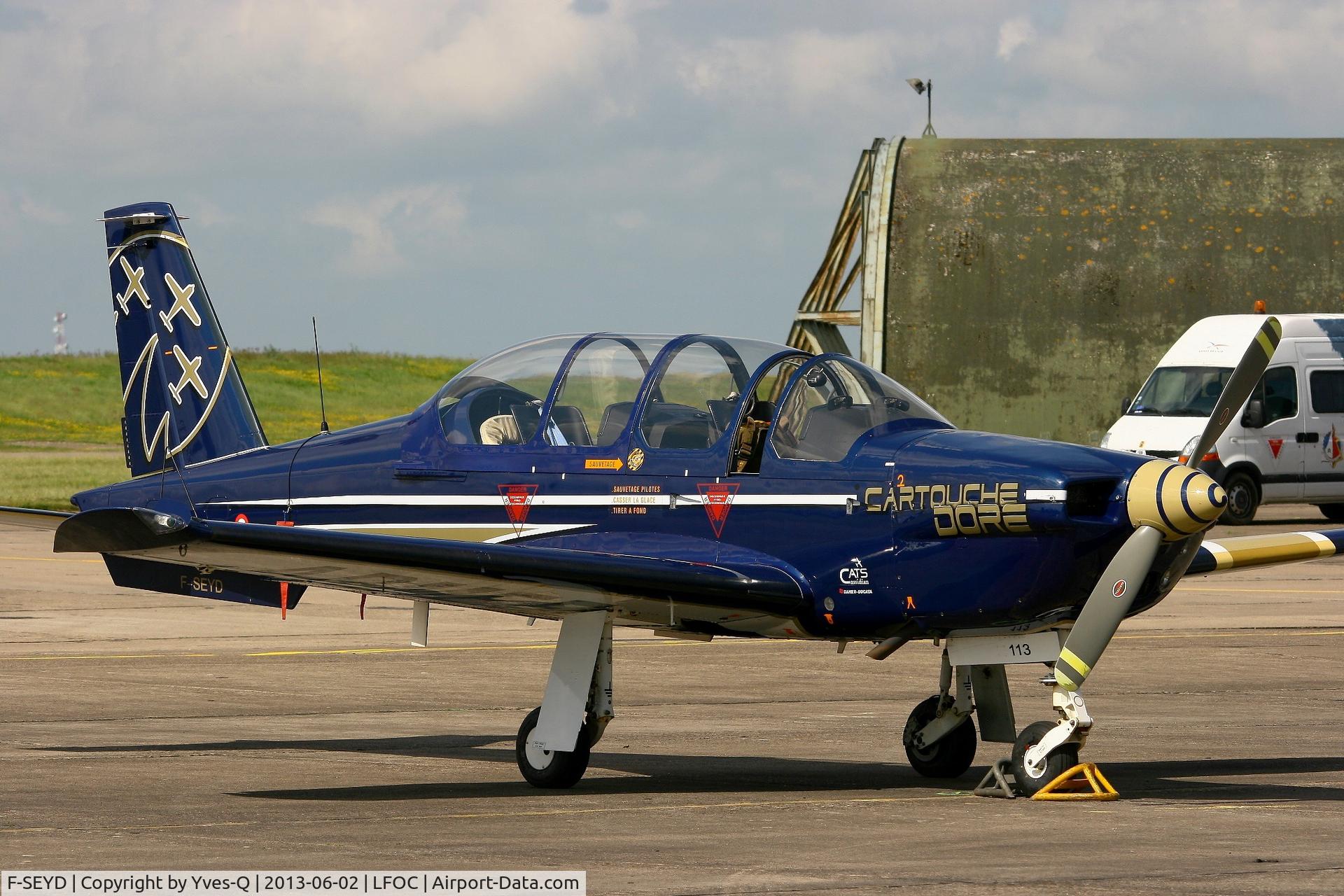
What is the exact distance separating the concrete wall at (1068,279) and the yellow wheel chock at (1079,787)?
21.0m

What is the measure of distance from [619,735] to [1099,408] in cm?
1981

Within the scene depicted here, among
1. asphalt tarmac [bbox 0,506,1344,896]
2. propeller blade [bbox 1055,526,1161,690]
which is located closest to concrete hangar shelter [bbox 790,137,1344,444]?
asphalt tarmac [bbox 0,506,1344,896]

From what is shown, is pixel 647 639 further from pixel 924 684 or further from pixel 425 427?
pixel 425 427

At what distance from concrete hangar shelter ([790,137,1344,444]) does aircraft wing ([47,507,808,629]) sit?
2069 centimetres

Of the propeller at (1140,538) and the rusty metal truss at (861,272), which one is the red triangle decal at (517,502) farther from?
the rusty metal truss at (861,272)

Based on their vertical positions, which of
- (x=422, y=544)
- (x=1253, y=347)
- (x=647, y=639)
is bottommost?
(x=647, y=639)

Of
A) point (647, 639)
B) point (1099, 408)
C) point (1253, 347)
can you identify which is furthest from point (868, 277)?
point (1253, 347)

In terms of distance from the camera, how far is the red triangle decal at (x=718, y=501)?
998 cm

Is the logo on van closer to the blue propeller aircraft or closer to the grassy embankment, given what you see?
the blue propeller aircraft

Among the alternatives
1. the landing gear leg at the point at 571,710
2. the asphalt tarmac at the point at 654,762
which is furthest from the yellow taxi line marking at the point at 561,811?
the landing gear leg at the point at 571,710

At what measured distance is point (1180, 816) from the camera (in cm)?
876

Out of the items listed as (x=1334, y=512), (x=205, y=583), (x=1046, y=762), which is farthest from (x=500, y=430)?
(x=1334, y=512)

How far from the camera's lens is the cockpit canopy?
9.95m

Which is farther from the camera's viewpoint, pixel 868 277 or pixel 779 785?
pixel 868 277
